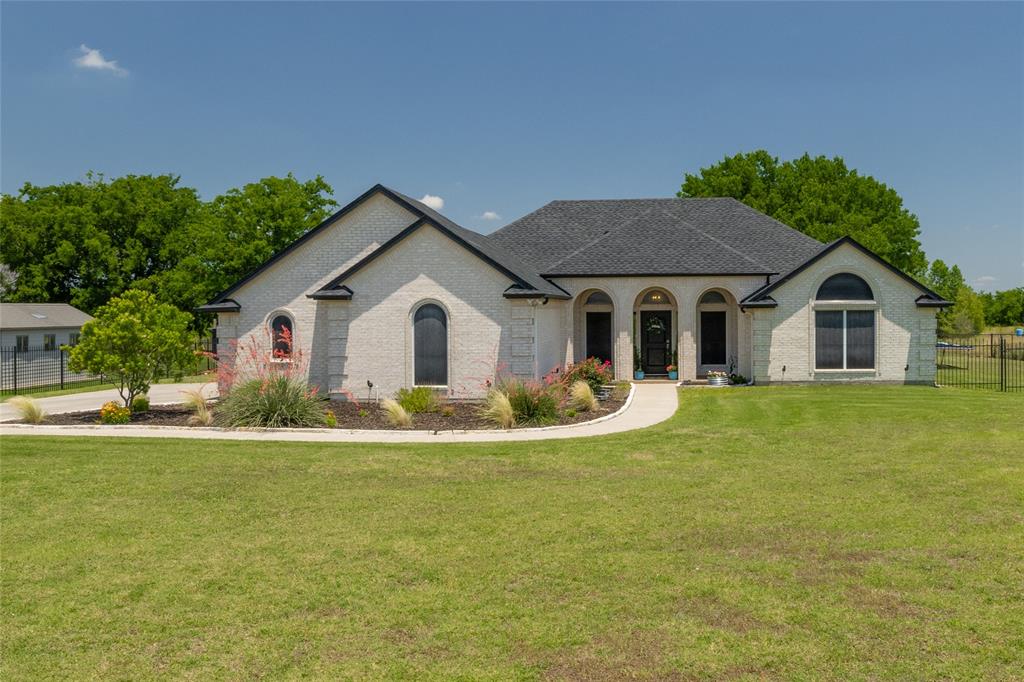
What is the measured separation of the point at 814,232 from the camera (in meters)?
47.5

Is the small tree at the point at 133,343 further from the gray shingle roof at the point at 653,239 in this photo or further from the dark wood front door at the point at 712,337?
the dark wood front door at the point at 712,337

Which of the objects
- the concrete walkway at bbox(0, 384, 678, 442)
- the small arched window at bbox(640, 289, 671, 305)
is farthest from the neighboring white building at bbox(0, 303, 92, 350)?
the small arched window at bbox(640, 289, 671, 305)

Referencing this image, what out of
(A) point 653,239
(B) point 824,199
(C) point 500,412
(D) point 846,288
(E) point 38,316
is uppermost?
(B) point 824,199

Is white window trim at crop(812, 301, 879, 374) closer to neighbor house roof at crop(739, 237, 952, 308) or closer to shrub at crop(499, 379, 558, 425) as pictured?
neighbor house roof at crop(739, 237, 952, 308)

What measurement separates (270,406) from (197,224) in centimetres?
3648

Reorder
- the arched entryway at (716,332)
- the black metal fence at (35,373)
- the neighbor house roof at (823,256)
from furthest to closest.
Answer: the black metal fence at (35,373) < the arched entryway at (716,332) < the neighbor house roof at (823,256)

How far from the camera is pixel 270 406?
18.2 metres

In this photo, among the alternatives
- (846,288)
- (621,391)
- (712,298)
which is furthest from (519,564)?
(712,298)

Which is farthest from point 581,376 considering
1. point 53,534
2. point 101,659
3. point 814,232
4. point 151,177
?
point 151,177

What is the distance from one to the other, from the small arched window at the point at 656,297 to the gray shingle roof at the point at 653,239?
149 cm

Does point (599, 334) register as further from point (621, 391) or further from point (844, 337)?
point (844, 337)

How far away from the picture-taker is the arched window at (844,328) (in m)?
26.7

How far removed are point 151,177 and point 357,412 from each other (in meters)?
41.4

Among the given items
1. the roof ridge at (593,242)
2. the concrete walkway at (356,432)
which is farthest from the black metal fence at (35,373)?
the roof ridge at (593,242)
